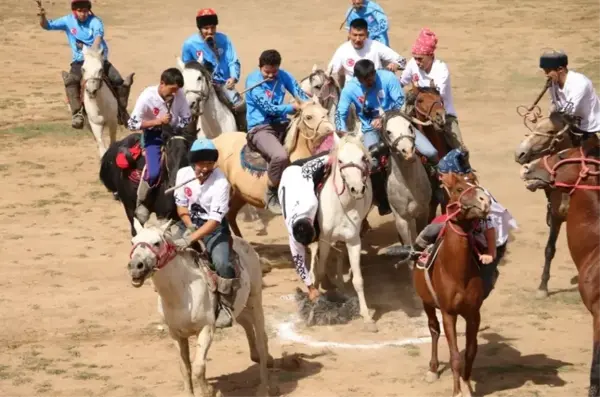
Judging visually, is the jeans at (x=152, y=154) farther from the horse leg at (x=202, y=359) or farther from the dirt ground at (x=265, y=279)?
the horse leg at (x=202, y=359)

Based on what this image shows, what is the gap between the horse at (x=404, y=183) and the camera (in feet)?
43.0

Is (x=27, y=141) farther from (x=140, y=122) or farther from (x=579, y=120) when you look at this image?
(x=579, y=120)

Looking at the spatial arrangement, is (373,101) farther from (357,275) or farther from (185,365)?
(185,365)

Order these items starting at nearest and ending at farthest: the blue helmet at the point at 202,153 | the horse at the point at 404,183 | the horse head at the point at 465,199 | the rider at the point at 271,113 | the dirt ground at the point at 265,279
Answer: the horse head at the point at 465,199, the blue helmet at the point at 202,153, the dirt ground at the point at 265,279, the horse at the point at 404,183, the rider at the point at 271,113

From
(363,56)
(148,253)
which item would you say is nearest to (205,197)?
(148,253)

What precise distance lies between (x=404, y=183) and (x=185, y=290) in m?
3.91

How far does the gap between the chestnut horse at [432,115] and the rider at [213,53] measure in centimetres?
316

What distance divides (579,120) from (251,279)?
171 inches

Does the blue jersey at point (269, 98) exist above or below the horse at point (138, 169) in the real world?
above

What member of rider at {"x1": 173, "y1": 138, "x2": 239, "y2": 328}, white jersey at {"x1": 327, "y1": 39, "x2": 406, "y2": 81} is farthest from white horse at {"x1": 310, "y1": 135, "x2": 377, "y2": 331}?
white jersey at {"x1": 327, "y1": 39, "x2": 406, "y2": 81}

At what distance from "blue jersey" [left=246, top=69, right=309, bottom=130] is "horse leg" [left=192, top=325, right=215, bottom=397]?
423cm

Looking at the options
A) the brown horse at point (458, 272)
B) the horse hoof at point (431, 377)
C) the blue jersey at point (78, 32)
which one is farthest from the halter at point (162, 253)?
the blue jersey at point (78, 32)

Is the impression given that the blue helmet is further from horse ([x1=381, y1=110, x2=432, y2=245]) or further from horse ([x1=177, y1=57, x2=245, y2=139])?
horse ([x1=177, y1=57, x2=245, y2=139])

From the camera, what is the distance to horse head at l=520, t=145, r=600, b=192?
405 inches
